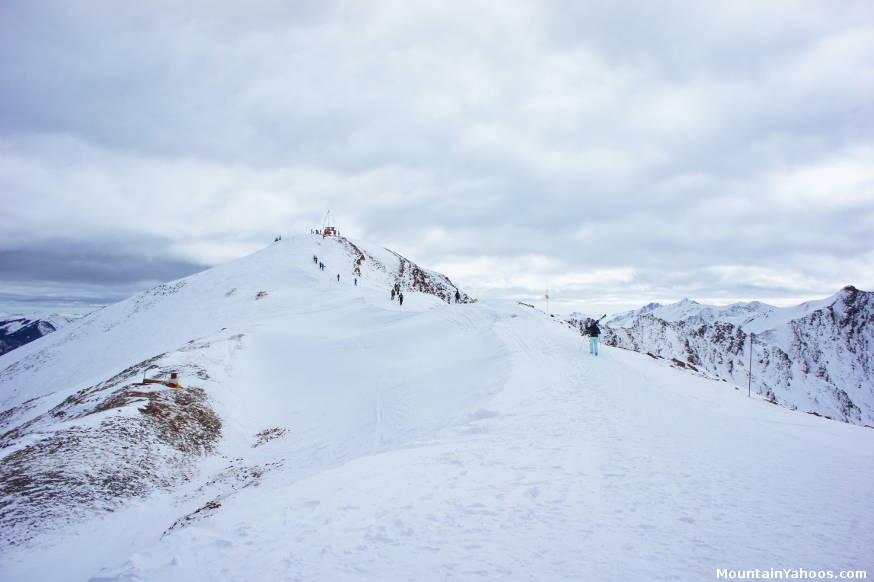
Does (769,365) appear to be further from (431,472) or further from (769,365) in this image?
(431,472)

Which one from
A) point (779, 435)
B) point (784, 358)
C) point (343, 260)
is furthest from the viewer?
point (784, 358)

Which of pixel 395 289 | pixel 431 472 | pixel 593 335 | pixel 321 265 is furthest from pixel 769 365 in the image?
pixel 431 472

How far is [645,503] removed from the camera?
8008 mm

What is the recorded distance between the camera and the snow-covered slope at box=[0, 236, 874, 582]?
262 inches

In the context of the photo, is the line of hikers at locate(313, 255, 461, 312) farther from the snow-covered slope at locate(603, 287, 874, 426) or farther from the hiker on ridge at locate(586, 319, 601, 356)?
the snow-covered slope at locate(603, 287, 874, 426)

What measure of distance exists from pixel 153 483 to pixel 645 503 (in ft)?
50.9

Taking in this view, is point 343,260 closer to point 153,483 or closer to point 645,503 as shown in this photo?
point 153,483

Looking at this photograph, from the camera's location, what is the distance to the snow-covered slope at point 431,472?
666 centimetres

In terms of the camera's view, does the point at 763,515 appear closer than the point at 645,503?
Yes

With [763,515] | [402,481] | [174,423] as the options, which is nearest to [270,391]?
[174,423]

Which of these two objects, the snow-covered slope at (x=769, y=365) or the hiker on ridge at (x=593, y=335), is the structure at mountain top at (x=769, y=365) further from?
the hiker on ridge at (x=593, y=335)

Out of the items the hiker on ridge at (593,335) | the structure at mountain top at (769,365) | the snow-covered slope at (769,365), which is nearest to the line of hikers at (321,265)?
the hiker on ridge at (593,335)

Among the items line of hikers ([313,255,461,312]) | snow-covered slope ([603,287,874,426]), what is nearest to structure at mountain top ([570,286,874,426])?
snow-covered slope ([603,287,874,426])

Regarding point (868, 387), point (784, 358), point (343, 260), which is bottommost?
point (868, 387)
